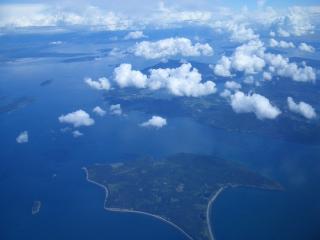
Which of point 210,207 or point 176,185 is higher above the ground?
point 210,207

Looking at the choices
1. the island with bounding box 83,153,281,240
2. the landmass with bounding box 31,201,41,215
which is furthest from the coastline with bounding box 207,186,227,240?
the landmass with bounding box 31,201,41,215

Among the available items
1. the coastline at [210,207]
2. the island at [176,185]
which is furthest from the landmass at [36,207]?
the coastline at [210,207]

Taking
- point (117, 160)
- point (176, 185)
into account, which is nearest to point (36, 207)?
point (117, 160)

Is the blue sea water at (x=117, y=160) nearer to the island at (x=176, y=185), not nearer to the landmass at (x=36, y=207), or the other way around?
the landmass at (x=36, y=207)

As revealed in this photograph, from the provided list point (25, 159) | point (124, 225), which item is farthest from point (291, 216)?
point (25, 159)

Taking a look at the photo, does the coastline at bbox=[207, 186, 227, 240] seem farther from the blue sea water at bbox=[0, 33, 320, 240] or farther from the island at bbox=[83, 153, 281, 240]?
the blue sea water at bbox=[0, 33, 320, 240]

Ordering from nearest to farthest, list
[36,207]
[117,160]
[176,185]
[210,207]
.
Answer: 1. [210,207]
2. [36,207]
3. [176,185]
4. [117,160]

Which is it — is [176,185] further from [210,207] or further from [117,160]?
[117,160]
